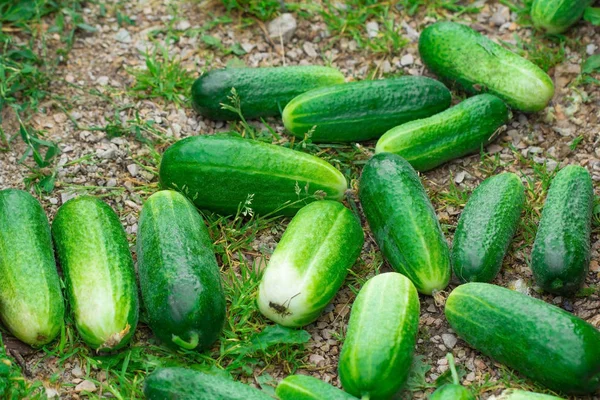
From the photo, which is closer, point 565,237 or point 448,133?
point 565,237

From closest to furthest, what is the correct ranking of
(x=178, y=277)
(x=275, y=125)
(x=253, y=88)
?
(x=178, y=277) → (x=253, y=88) → (x=275, y=125)

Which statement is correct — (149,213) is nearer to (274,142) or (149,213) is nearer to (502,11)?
(274,142)

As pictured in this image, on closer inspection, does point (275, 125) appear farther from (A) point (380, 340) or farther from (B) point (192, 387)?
(B) point (192, 387)

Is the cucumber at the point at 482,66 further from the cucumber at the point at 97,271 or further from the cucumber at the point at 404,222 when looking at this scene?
the cucumber at the point at 97,271

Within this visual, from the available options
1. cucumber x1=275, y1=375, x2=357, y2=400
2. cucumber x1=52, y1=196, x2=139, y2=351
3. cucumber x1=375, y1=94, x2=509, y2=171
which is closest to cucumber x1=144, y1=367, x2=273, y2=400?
cucumber x1=275, y1=375, x2=357, y2=400

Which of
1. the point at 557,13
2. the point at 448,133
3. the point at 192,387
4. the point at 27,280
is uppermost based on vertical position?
the point at 557,13

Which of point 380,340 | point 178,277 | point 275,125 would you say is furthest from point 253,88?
point 380,340
